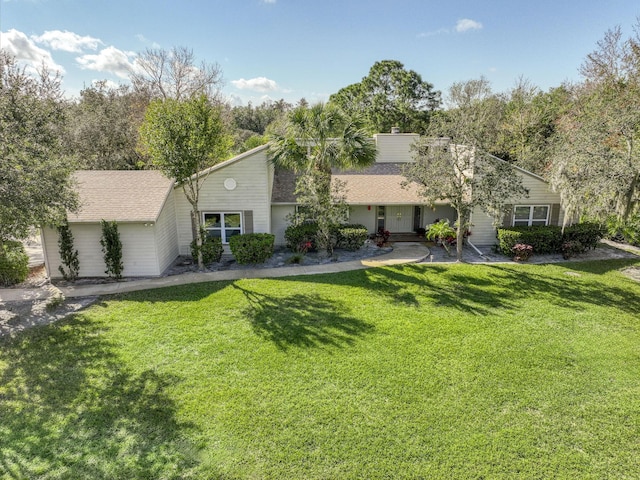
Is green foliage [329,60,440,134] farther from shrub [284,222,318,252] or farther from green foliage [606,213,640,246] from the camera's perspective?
shrub [284,222,318,252]

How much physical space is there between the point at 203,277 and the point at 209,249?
1.63 meters

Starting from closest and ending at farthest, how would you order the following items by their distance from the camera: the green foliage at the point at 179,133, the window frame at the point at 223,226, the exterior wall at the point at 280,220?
the green foliage at the point at 179,133
the window frame at the point at 223,226
the exterior wall at the point at 280,220

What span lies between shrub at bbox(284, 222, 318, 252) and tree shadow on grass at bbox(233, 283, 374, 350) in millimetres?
4821

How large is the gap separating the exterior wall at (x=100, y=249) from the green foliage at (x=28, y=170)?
4.67 feet

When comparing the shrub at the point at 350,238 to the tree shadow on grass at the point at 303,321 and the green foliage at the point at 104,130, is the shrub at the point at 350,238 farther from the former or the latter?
the green foliage at the point at 104,130

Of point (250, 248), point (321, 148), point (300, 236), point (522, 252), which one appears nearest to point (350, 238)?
point (300, 236)

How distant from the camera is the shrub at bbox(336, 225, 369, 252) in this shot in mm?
16531

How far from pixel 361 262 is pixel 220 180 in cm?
696

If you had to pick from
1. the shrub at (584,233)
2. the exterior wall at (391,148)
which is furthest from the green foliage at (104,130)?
the shrub at (584,233)

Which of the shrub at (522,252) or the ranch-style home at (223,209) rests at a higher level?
the ranch-style home at (223,209)

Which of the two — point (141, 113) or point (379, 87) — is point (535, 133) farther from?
point (141, 113)

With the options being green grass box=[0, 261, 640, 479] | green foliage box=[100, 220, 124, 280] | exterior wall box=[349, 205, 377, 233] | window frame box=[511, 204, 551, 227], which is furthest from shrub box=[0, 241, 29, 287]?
window frame box=[511, 204, 551, 227]

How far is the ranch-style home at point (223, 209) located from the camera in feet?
43.6

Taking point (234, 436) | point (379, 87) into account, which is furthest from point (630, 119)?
point (379, 87)
